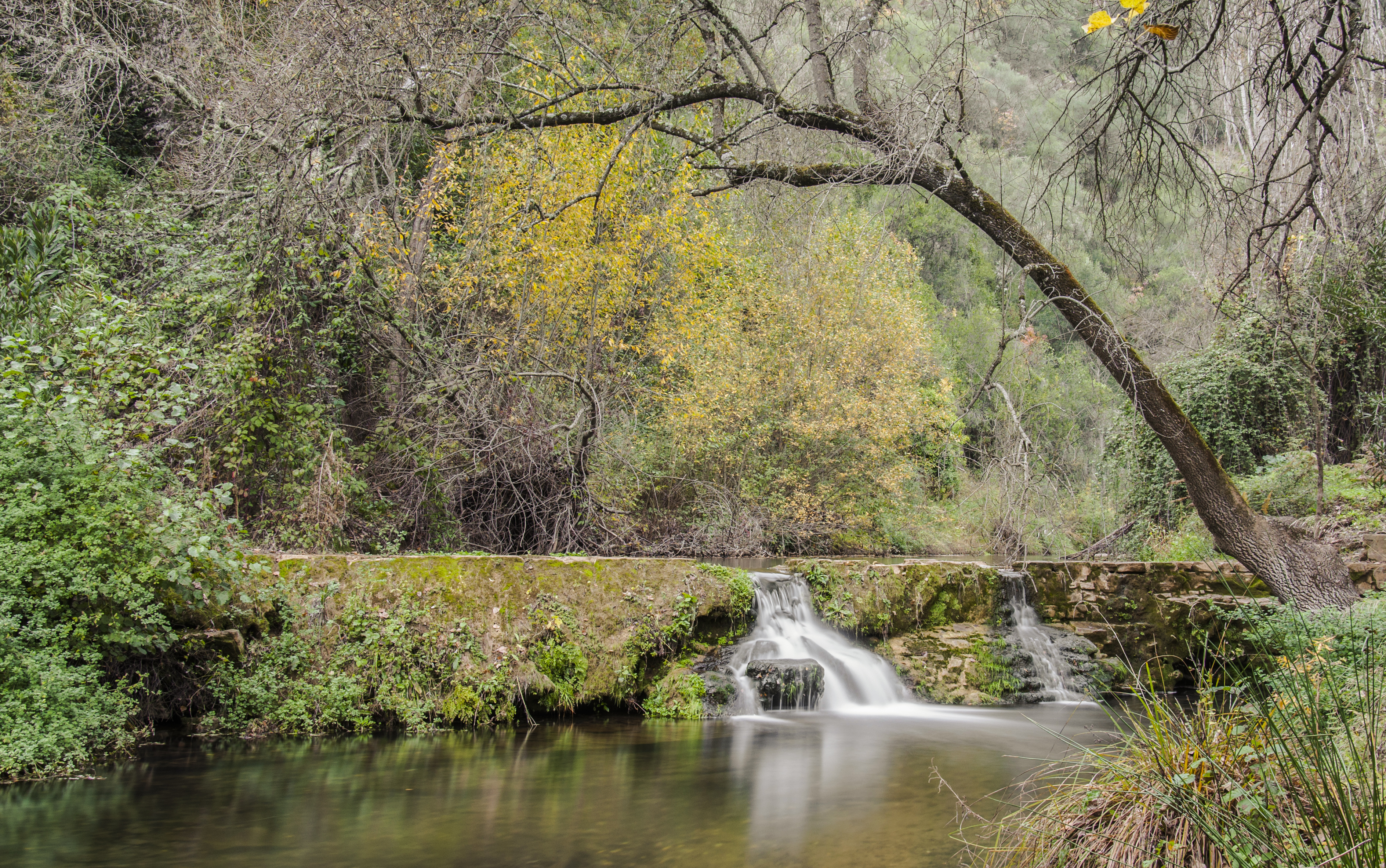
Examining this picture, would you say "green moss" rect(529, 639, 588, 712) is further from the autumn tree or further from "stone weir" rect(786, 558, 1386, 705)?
the autumn tree

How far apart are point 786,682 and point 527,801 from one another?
12.0 feet

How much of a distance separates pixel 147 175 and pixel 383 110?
24.6ft

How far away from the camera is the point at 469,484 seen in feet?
36.0

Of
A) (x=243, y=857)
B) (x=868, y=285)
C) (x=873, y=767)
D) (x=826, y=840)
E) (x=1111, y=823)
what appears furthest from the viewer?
(x=868, y=285)

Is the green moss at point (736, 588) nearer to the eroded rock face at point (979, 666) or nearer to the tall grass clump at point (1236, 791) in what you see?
the eroded rock face at point (979, 666)

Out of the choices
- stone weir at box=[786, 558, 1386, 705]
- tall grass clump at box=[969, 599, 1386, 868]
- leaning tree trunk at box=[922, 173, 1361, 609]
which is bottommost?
tall grass clump at box=[969, 599, 1386, 868]

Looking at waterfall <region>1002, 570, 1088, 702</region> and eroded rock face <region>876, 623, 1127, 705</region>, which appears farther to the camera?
waterfall <region>1002, 570, 1088, 702</region>

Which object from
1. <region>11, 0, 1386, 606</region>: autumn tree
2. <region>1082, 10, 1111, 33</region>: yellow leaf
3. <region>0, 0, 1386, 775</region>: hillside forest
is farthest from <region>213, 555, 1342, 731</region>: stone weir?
<region>1082, 10, 1111, 33</region>: yellow leaf

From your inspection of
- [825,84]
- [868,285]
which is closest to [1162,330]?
[868,285]

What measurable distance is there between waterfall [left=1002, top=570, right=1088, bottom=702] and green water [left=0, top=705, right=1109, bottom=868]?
2353 millimetres

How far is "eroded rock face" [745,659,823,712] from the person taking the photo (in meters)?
8.35

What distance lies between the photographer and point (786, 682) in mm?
8414

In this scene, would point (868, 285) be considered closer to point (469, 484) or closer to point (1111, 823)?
point (469, 484)

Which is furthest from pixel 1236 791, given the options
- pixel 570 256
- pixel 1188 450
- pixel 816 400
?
pixel 816 400
